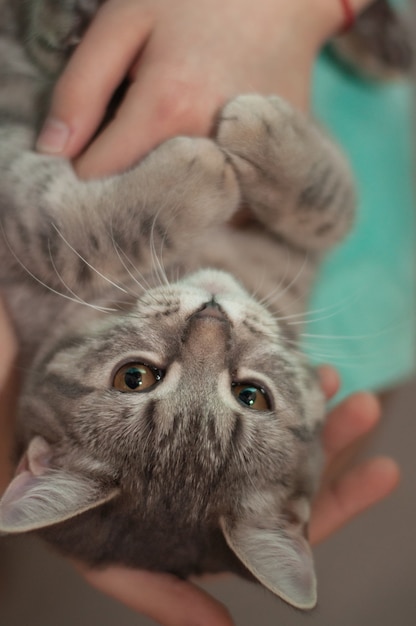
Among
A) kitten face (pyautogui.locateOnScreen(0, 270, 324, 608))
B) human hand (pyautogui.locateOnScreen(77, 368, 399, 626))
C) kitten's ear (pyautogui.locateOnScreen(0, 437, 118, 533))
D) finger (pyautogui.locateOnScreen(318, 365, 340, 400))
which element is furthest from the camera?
→ finger (pyautogui.locateOnScreen(318, 365, 340, 400))

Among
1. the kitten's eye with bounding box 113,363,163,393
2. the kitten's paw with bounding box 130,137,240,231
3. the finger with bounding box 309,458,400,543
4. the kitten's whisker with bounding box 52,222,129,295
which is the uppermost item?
the kitten's paw with bounding box 130,137,240,231

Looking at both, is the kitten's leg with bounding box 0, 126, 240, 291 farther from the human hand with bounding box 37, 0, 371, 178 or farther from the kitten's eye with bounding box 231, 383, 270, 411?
the kitten's eye with bounding box 231, 383, 270, 411

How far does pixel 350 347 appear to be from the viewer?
1.53 meters

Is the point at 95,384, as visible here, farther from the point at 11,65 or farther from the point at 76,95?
the point at 11,65

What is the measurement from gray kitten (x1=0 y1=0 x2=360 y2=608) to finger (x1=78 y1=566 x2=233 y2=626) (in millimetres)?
42

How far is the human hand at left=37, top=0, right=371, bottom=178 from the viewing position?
3.71 feet

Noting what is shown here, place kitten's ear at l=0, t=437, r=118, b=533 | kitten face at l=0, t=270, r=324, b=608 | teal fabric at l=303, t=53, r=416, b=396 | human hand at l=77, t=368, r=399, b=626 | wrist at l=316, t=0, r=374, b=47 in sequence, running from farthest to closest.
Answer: teal fabric at l=303, t=53, r=416, b=396 → wrist at l=316, t=0, r=374, b=47 → human hand at l=77, t=368, r=399, b=626 → kitten face at l=0, t=270, r=324, b=608 → kitten's ear at l=0, t=437, r=118, b=533

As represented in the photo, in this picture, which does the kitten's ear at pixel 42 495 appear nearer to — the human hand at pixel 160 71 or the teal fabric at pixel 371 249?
the human hand at pixel 160 71

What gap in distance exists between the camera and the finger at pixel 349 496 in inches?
54.2

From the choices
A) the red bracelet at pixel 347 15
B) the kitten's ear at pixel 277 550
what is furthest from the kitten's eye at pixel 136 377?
the red bracelet at pixel 347 15

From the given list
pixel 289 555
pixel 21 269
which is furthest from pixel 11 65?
pixel 289 555

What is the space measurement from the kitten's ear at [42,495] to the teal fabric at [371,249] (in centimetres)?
75

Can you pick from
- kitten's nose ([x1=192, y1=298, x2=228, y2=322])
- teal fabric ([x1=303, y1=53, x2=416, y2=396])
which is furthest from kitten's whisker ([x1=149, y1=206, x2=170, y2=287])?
teal fabric ([x1=303, y1=53, x2=416, y2=396])

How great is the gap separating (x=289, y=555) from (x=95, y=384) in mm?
438
